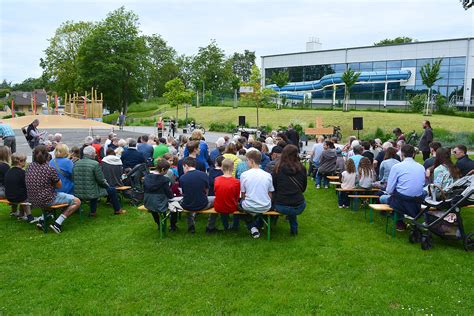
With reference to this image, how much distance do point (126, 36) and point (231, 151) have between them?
1862 inches

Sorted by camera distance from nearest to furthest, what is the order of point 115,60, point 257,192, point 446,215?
point 446,215 < point 257,192 < point 115,60

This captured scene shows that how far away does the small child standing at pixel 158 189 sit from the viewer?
6.11 meters

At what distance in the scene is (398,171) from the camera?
6.12 m

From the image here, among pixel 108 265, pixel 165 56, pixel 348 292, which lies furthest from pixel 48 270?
pixel 165 56

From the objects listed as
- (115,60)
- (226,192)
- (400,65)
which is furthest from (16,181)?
(115,60)

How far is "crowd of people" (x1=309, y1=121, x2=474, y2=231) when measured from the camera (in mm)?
6027

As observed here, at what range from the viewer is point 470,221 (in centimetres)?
719

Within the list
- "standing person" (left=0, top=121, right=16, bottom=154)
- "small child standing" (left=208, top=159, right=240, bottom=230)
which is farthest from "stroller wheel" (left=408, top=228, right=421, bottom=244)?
"standing person" (left=0, top=121, right=16, bottom=154)

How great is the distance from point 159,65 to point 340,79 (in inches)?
1674

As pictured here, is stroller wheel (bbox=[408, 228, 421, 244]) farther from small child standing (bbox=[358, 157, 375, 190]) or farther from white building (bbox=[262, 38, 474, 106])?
white building (bbox=[262, 38, 474, 106])

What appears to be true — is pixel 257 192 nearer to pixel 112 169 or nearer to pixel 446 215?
pixel 446 215

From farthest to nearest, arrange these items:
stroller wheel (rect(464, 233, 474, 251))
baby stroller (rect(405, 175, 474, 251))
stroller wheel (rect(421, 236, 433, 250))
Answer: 1. stroller wheel (rect(421, 236, 433, 250))
2. stroller wheel (rect(464, 233, 474, 251))
3. baby stroller (rect(405, 175, 474, 251))

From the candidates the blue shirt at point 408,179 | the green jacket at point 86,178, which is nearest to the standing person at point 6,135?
the green jacket at point 86,178

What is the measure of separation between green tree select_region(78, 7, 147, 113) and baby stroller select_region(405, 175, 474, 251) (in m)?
45.8
